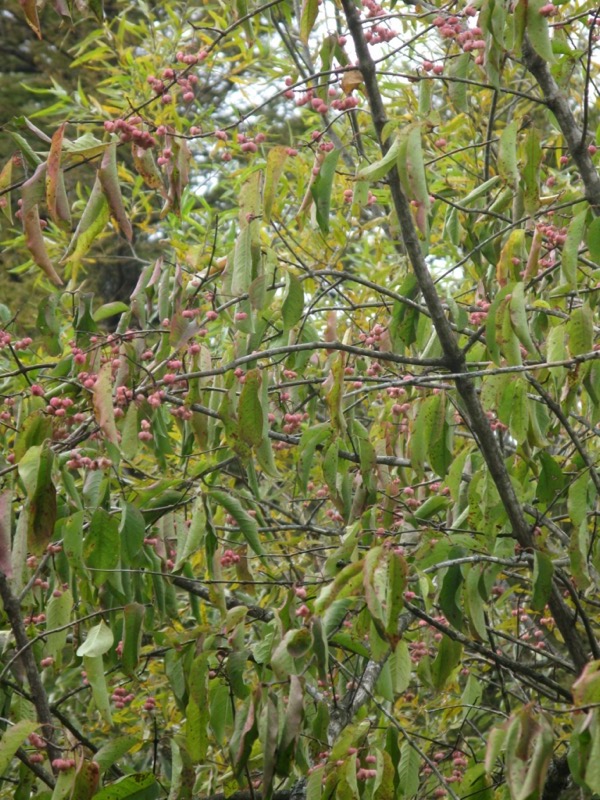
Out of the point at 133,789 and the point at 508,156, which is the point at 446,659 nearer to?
the point at 133,789

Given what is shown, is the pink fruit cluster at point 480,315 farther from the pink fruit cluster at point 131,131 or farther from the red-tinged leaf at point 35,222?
the red-tinged leaf at point 35,222

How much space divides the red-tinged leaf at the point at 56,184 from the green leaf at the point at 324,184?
475mm

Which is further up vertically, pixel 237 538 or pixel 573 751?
pixel 237 538

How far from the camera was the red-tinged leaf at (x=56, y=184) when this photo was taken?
1626 mm

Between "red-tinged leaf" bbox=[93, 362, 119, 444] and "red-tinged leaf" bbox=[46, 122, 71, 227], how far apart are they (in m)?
0.28

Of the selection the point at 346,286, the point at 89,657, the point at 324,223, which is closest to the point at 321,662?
the point at 89,657

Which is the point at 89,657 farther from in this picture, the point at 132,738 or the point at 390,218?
the point at 390,218

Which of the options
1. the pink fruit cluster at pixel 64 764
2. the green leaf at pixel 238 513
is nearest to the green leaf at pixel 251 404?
the green leaf at pixel 238 513

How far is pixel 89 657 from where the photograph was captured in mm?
1799

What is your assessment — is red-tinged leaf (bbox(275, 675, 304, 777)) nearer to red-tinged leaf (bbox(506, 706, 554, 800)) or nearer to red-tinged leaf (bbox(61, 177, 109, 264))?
red-tinged leaf (bbox(506, 706, 554, 800))

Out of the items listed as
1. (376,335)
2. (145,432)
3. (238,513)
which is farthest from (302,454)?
(376,335)

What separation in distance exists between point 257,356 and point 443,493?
902 mm

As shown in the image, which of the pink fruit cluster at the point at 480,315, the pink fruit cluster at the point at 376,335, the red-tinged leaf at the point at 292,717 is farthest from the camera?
the pink fruit cluster at the point at 376,335

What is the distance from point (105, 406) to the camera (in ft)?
5.77
